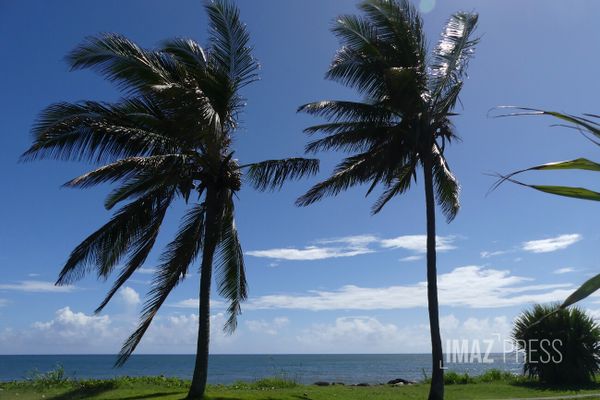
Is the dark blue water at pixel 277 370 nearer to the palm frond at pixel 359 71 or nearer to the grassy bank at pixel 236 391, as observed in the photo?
the grassy bank at pixel 236 391

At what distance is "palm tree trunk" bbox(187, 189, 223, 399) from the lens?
12750 millimetres

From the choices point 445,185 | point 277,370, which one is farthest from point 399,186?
point 277,370

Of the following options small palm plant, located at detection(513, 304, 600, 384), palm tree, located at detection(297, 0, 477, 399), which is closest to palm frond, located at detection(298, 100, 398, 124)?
palm tree, located at detection(297, 0, 477, 399)

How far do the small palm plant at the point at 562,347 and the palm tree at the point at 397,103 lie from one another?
24.1ft

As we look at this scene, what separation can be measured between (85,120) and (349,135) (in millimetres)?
7295

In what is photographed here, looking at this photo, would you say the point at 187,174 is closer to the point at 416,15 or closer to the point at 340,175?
the point at 340,175

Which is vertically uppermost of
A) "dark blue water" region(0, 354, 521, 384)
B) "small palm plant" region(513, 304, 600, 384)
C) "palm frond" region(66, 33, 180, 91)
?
"palm frond" region(66, 33, 180, 91)

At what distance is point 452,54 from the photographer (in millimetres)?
15305

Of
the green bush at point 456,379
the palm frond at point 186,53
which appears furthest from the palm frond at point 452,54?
the green bush at point 456,379

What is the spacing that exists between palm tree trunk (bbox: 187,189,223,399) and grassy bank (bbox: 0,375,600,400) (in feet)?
1.68

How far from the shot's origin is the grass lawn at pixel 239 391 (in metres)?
13.6

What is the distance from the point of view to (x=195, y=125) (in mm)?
12031

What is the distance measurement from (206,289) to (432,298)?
5.58 m

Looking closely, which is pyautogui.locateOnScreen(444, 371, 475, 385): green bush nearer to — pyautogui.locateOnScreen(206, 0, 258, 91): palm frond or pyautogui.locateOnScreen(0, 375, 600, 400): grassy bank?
pyautogui.locateOnScreen(0, 375, 600, 400): grassy bank
